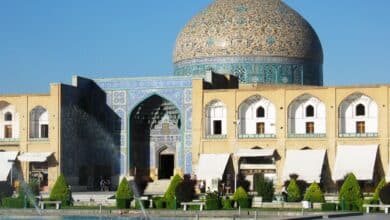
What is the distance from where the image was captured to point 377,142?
3938 centimetres

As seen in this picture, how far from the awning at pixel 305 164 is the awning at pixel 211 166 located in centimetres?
239

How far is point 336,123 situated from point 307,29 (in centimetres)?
821

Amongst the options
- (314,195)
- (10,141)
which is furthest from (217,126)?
(314,195)

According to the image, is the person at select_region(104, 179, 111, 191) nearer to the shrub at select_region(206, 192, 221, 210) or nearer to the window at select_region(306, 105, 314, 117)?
the window at select_region(306, 105, 314, 117)

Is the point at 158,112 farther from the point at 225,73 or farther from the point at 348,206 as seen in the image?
the point at 348,206

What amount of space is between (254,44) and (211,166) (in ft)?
23.7

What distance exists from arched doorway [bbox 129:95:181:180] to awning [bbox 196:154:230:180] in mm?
2997

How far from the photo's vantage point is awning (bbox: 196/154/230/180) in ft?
133

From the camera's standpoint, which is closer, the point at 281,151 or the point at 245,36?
the point at 281,151

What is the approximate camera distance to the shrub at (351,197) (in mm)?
31328

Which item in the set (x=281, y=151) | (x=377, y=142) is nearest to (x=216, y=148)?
(x=281, y=151)

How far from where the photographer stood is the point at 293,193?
117 feet

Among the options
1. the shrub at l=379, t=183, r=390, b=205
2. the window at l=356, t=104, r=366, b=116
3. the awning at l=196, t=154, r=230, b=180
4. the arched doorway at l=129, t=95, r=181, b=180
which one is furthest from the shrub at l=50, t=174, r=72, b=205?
the window at l=356, t=104, r=366, b=116

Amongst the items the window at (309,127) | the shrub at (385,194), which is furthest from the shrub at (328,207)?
the window at (309,127)
